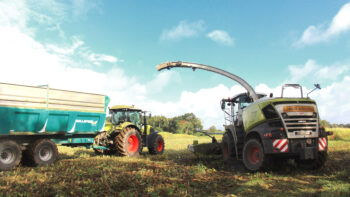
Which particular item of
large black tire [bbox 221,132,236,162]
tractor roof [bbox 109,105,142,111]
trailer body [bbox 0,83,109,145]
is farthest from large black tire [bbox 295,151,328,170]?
trailer body [bbox 0,83,109,145]

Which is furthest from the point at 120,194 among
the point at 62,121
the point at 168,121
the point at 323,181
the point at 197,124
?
the point at 197,124

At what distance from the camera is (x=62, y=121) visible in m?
9.45

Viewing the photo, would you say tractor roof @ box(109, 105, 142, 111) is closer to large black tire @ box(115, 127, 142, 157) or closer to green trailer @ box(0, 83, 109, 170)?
large black tire @ box(115, 127, 142, 157)

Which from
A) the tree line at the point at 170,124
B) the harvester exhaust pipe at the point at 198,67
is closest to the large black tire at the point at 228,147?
the harvester exhaust pipe at the point at 198,67

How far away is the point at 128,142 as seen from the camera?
1187cm

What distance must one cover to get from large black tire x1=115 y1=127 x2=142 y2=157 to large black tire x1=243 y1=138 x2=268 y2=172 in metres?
5.50

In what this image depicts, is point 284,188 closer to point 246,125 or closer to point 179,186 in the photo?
point 179,186

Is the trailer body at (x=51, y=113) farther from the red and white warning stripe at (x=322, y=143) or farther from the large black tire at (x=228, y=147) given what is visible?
the red and white warning stripe at (x=322, y=143)

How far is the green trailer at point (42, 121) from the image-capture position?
7941 mm

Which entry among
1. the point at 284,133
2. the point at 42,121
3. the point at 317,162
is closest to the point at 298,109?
the point at 284,133

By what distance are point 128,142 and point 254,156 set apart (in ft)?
20.0

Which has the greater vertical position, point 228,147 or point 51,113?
point 51,113

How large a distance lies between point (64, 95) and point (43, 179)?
425cm

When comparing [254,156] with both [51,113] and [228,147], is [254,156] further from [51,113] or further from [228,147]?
[51,113]
